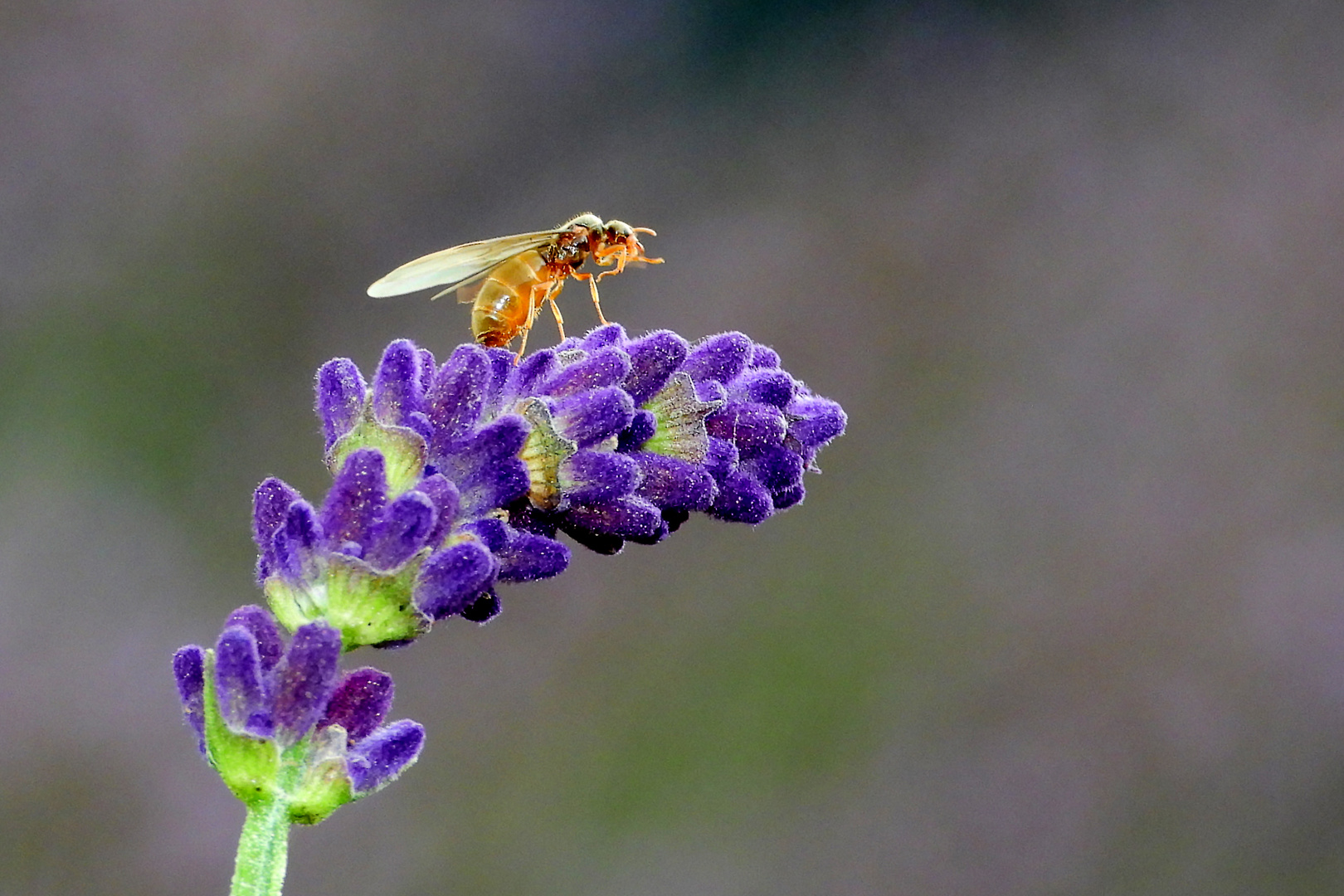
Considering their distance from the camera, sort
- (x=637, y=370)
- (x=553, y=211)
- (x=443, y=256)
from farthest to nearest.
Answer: (x=553, y=211) → (x=443, y=256) → (x=637, y=370)

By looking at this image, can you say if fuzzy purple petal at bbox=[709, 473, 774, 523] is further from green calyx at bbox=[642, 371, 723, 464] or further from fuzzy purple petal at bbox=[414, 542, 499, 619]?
fuzzy purple petal at bbox=[414, 542, 499, 619]

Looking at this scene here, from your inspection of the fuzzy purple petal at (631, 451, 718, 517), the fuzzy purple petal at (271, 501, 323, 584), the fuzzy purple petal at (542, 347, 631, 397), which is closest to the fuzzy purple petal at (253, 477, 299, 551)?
the fuzzy purple petal at (271, 501, 323, 584)

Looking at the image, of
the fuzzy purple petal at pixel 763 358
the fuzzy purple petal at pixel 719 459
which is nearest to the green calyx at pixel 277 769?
the fuzzy purple petal at pixel 719 459

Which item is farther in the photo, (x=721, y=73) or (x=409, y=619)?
(x=721, y=73)

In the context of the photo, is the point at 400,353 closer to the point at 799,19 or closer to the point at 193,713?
the point at 193,713

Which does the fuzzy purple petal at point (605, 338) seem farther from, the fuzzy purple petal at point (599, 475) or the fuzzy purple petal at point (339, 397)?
the fuzzy purple petal at point (339, 397)

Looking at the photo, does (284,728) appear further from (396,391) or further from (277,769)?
(396,391)

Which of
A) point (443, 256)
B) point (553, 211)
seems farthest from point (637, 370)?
point (553, 211)
